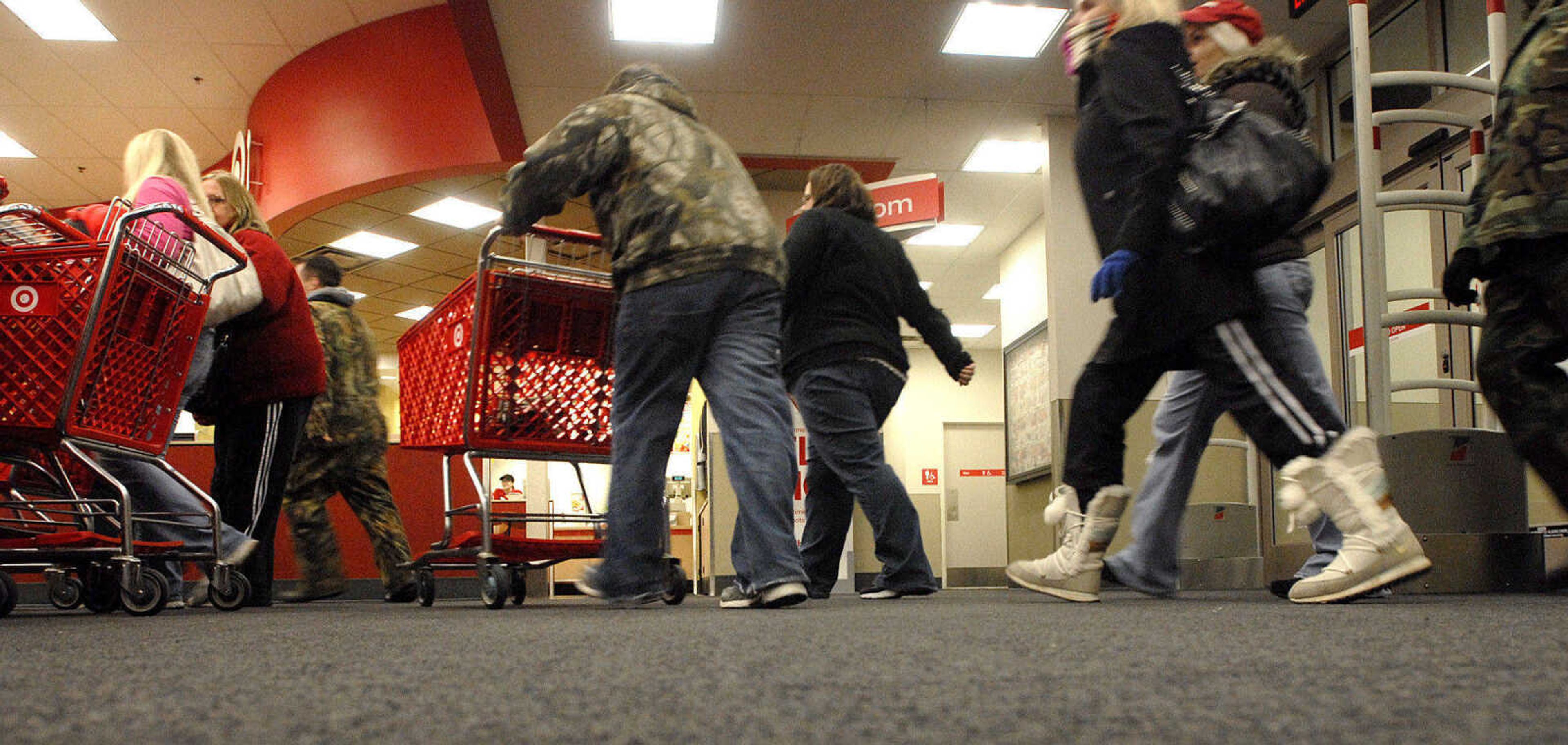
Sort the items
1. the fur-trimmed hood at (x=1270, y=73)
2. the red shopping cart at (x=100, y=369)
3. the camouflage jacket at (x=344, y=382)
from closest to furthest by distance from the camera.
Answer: the fur-trimmed hood at (x=1270, y=73), the red shopping cart at (x=100, y=369), the camouflage jacket at (x=344, y=382)

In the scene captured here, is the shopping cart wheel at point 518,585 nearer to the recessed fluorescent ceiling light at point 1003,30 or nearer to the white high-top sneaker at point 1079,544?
the white high-top sneaker at point 1079,544

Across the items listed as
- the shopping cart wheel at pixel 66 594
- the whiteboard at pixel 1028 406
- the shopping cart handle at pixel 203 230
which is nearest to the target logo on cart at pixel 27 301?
the shopping cart handle at pixel 203 230

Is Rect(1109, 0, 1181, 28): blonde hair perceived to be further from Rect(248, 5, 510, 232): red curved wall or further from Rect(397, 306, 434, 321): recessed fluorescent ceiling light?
Rect(397, 306, 434, 321): recessed fluorescent ceiling light

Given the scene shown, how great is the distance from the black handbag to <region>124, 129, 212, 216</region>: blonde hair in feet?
8.65

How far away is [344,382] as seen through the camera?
402cm

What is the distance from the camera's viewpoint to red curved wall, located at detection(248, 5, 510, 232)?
7.77 m

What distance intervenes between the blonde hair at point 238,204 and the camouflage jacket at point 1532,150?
10.5 feet

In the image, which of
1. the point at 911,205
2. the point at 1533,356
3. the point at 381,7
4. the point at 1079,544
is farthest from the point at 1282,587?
the point at 381,7

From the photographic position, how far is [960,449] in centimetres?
1634

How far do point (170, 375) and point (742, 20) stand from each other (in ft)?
13.6

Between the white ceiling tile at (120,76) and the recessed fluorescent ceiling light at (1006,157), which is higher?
the white ceiling tile at (120,76)

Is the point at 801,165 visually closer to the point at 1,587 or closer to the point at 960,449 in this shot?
the point at 1,587

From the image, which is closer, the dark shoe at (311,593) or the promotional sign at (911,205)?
the dark shoe at (311,593)

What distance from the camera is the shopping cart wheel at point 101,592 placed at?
2.74 metres
